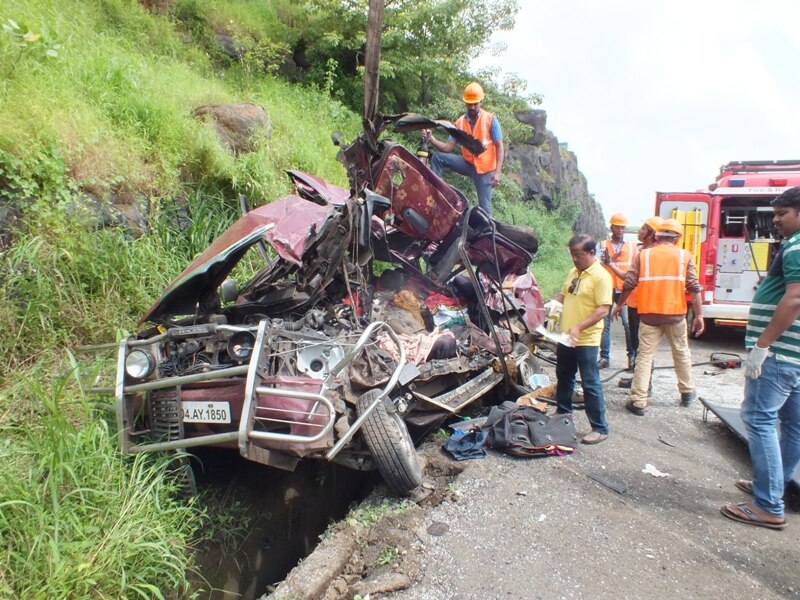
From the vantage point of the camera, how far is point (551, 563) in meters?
2.59

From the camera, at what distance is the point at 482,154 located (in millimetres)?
6250

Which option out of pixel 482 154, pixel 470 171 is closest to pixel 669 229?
pixel 482 154

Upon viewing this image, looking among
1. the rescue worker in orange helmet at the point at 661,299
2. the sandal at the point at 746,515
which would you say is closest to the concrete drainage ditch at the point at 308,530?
the sandal at the point at 746,515

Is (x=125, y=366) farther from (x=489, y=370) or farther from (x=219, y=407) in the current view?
(x=489, y=370)

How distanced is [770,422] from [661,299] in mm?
1948

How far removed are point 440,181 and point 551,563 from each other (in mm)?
2981

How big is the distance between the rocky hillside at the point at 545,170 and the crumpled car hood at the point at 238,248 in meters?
14.5

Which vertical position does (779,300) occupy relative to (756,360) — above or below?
above

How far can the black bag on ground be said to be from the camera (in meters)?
3.76

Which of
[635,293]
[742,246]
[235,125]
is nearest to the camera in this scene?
[635,293]

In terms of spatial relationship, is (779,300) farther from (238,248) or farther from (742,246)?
(742,246)

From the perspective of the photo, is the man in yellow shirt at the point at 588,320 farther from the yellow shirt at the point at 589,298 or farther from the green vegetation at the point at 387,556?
the green vegetation at the point at 387,556

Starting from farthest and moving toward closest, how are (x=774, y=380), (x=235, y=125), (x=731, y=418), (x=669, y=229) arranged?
(x=235, y=125) → (x=669, y=229) → (x=731, y=418) → (x=774, y=380)

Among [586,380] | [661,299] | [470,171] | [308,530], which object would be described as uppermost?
[470,171]
